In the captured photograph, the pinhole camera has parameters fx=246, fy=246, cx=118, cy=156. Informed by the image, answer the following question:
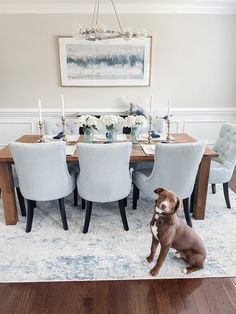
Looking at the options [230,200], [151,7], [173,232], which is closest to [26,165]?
[173,232]

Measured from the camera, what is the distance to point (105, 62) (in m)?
4.29

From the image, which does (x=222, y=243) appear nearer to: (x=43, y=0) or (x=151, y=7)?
(x=151, y=7)

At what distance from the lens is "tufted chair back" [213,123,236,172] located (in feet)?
8.76

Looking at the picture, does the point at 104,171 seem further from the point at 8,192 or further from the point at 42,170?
the point at 8,192

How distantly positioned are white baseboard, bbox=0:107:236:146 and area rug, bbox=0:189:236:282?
214cm

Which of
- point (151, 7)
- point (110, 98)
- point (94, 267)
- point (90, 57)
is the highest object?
point (151, 7)

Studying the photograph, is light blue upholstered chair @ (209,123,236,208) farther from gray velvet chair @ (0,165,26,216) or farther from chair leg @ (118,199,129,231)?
gray velvet chair @ (0,165,26,216)

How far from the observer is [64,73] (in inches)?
170

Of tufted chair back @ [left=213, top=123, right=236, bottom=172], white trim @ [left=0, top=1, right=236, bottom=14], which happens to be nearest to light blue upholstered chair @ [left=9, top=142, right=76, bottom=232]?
tufted chair back @ [left=213, top=123, right=236, bottom=172]

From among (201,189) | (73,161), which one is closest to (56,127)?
(73,161)

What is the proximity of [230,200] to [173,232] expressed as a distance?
158cm

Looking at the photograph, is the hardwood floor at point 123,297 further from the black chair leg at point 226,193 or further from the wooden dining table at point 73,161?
the black chair leg at point 226,193

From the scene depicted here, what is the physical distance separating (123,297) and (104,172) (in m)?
0.96

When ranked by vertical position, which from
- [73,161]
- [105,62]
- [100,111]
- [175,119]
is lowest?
[73,161]
